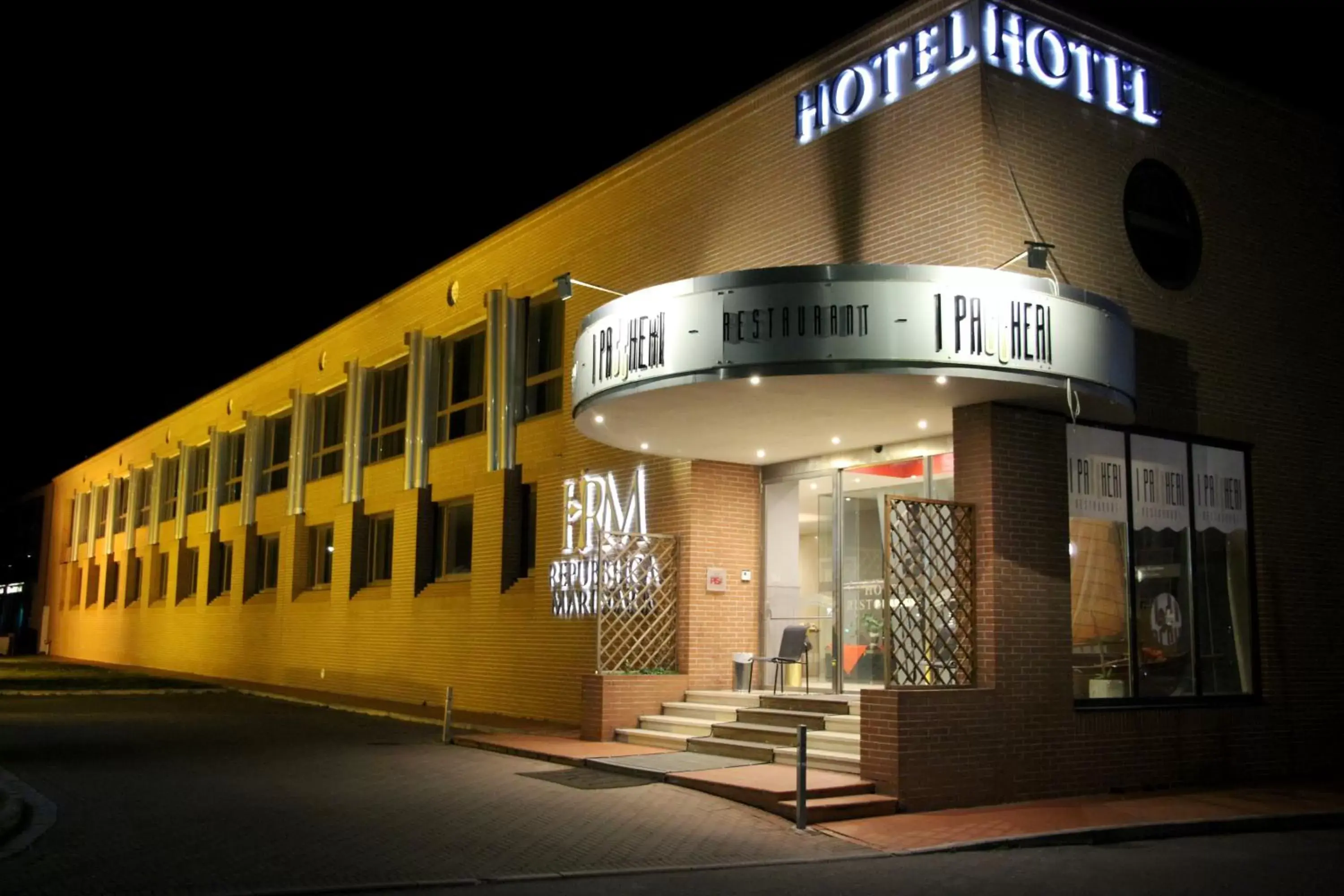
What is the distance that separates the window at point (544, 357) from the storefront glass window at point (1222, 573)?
33.5 feet

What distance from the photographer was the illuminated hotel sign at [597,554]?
17.0 m

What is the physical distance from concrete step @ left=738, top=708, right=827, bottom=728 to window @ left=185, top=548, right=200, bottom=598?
28.9m

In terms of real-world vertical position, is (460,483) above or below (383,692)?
above

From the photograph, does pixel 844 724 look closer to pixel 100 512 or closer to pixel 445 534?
pixel 445 534

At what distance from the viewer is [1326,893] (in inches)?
332

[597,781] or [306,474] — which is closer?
A: [597,781]

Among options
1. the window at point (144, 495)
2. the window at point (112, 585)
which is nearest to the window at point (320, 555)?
the window at point (144, 495)

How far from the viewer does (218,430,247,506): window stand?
36188mm

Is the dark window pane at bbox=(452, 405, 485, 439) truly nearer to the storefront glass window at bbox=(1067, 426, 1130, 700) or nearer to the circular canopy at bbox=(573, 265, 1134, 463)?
the circular canopy at bbox=(573, 265, 1134, 463)

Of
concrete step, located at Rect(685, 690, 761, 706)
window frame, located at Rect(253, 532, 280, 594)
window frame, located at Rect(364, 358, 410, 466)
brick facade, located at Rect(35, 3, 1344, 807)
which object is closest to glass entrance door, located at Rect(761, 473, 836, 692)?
Answer: brick facade, located at Rect(35, 3, 1344, 807)

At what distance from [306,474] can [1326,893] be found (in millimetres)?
25480

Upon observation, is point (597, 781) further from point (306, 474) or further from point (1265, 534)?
point (306, 474)

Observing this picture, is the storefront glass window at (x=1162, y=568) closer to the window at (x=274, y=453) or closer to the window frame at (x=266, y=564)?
the window frame at (x=266, y=564)

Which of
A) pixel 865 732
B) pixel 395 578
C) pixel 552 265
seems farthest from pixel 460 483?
pixel 865 732
